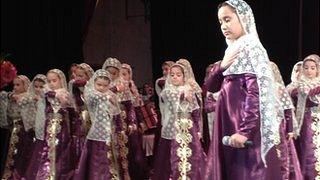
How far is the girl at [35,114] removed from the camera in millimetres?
Answer: 5340

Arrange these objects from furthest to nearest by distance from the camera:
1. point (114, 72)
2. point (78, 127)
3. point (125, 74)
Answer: point (125, 74), point (114, 72), point (78, 127)

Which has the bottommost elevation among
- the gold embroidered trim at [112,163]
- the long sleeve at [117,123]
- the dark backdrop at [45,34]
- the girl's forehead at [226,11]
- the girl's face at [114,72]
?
the gold embroidered trim at [112,163]

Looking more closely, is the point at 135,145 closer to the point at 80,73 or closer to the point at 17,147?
the point at 80,73

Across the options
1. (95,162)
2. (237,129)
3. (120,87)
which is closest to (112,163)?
(95,162)

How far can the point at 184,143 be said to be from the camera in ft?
16.5

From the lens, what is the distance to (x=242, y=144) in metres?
2.76

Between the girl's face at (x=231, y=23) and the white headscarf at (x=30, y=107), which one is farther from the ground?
the girl's face at (x=231, y=23)

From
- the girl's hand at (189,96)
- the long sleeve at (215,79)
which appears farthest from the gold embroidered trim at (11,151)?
the long sleeve at (215,79)

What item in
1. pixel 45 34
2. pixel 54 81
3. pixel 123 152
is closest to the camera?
pixel 54 81

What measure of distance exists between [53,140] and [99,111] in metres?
0.50

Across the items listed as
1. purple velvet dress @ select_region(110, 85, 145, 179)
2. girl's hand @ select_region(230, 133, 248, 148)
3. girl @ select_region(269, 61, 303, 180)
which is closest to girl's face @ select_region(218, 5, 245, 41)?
girl's hand @ select_region(230, 133, 248, 148)

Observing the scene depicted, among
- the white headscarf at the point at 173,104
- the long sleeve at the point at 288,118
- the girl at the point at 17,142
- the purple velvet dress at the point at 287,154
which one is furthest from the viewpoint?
the girl at the point at 17,142

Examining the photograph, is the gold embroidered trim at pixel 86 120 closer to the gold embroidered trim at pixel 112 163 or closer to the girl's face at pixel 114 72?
the gold embroidered trim at pixel 112 163

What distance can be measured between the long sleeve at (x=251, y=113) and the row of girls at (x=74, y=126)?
232 centimetres
